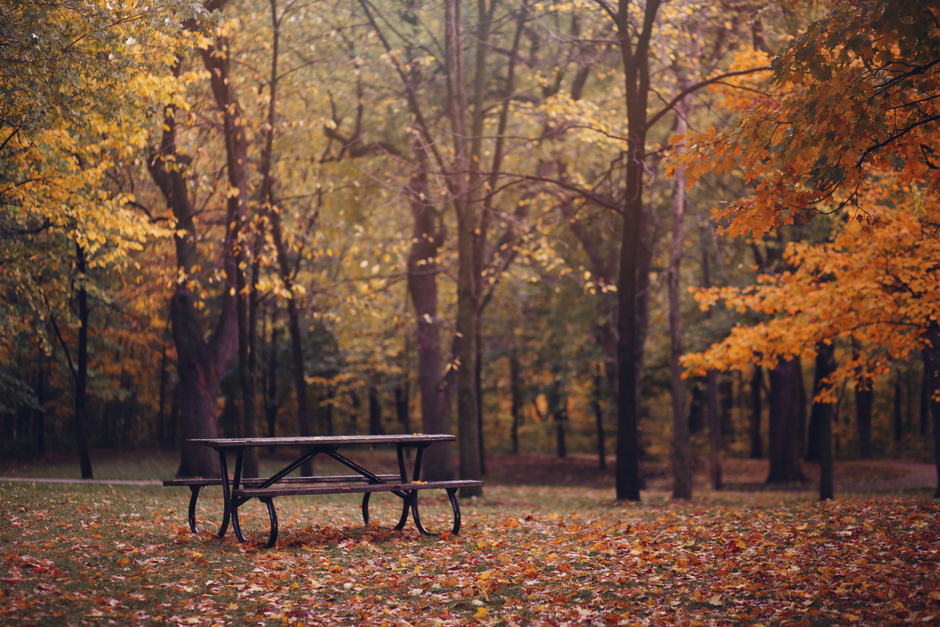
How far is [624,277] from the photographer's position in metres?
11.4

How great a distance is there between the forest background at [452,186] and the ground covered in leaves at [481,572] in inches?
102

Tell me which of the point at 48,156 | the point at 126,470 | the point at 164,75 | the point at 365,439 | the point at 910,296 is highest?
the point at 164,75

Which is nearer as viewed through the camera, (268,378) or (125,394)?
(125,394)

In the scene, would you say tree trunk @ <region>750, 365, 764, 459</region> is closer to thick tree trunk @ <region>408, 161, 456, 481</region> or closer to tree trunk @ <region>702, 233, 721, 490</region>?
tree trunk @ <region>702, 233, 721, 490</region>

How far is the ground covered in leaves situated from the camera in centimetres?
455

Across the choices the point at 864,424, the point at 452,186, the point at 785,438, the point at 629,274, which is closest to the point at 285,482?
the point at 629,274

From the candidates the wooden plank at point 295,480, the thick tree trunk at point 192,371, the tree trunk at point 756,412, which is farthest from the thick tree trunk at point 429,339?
the tree trunk at point 756,412

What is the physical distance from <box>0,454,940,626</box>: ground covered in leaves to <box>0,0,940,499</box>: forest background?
102 inches

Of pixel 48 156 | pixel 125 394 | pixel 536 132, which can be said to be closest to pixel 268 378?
pixel 125 394

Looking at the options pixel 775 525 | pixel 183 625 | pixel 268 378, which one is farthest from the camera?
pixel 268 378

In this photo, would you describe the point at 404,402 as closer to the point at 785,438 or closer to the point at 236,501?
the point at 785,438

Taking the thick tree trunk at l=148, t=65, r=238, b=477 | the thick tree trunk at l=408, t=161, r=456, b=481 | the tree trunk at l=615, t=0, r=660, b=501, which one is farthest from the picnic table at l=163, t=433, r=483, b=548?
the thick tree trunk at l=408, t=161, r=456, b=481

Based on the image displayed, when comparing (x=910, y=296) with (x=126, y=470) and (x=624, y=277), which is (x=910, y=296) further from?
(x=126, y=470)

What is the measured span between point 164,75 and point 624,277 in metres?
7.19
